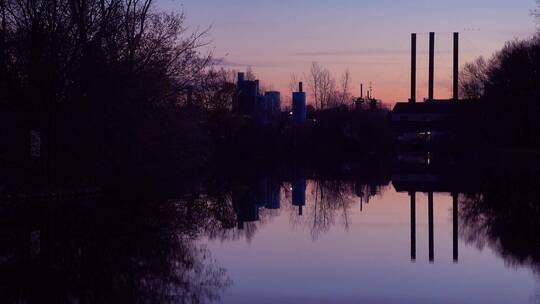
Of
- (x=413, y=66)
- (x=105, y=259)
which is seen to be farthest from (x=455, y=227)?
(x=413, y=66)

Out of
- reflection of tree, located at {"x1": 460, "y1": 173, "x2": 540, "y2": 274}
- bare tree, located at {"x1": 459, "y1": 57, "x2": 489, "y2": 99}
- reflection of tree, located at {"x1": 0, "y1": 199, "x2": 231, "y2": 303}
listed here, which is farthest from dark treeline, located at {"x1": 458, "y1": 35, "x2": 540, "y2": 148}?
reflection of tree, located at {"x1": 0, "y1": 199, "x2": 231, "y2": 303}

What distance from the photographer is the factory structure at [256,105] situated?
84.6 meters

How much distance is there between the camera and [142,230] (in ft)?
60.2

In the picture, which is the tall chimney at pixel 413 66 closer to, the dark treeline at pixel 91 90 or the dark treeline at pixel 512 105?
the dark treeline at pixel 512 105

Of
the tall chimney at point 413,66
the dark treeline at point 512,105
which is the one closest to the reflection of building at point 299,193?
the dark treeline at point 512,105

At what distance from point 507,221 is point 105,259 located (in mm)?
11125

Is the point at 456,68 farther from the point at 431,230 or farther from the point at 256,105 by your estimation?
the point at 431,230

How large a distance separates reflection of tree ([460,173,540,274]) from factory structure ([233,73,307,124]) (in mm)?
47922

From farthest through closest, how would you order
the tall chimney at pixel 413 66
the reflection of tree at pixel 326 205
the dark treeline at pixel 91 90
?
the tall chimney at pixel 413 66 → the dark treeline at pixel 91 90 → the reflection of tree at pixel 326 205

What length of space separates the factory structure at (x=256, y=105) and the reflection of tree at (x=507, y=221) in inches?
1887

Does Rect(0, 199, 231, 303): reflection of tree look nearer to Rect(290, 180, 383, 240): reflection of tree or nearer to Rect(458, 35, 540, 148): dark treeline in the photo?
Rect(290, 180, 383, 240): reflection of tree

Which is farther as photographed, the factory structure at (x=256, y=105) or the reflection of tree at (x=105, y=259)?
the factory structure at (x=256, y=105)

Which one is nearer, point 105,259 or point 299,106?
point 105,259

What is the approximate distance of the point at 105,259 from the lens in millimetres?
13875
